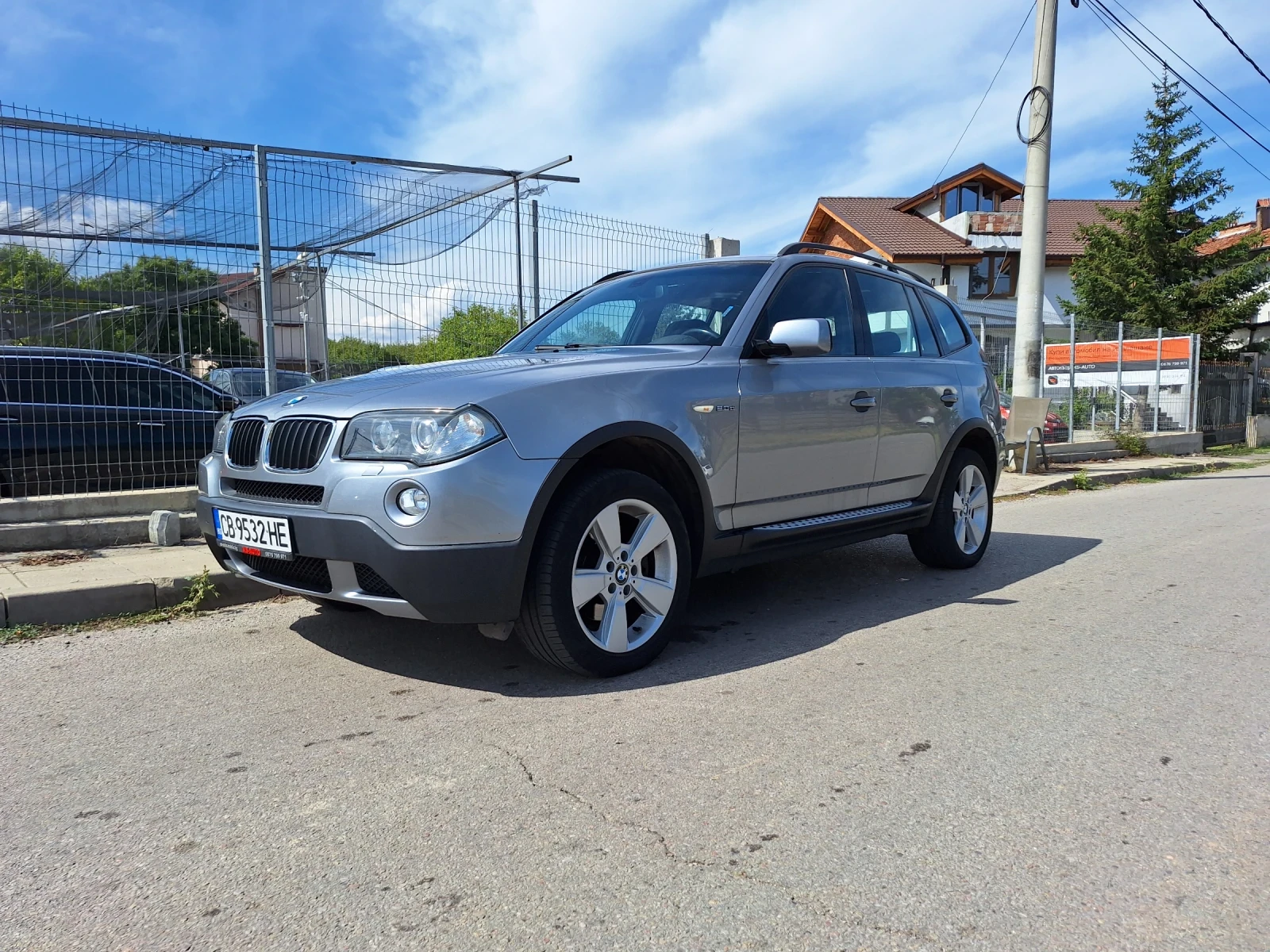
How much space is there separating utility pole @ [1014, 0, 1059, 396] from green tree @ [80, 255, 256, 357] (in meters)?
9.16

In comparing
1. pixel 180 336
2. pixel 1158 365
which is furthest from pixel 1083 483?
pixel 180 336

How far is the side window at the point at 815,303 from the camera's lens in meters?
4.41

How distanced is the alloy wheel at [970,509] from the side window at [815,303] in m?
1.38

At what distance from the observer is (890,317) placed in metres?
5.28

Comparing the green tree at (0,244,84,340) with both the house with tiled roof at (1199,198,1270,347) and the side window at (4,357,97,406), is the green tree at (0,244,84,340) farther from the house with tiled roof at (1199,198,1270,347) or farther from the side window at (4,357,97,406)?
the house with tiled roof at (1199,198,1270,347)

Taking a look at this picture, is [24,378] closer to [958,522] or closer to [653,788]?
[653,788]

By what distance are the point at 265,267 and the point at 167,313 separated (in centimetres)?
70

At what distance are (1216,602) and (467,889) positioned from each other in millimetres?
4515

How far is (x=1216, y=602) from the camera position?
497cm

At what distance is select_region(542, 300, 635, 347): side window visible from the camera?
4586 mm

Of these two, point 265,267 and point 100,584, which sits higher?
point 265,267

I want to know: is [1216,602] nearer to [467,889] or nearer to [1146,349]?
[467,889]

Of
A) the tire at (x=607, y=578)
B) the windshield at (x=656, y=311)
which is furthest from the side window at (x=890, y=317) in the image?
the tire at (x=607, y=578)

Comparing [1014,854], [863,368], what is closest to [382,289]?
[863,368]
